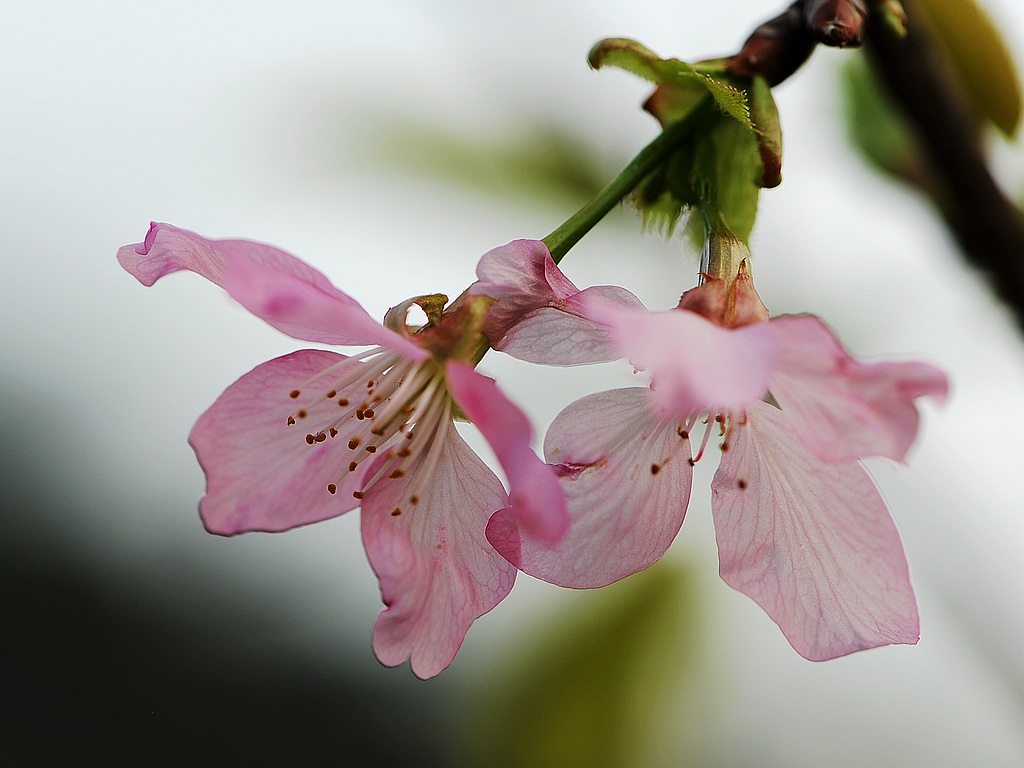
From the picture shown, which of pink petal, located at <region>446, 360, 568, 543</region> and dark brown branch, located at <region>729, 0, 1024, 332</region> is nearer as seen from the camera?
pink petal, located at <region>446, 360, 568, 543</region>

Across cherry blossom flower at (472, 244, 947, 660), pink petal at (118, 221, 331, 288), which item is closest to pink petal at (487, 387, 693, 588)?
cherry blossom flower at (472, 244, 947, 660)

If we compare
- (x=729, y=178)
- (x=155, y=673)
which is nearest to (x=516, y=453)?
(x=729, y=178)

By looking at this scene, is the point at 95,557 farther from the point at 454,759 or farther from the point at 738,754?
the point at 738,754

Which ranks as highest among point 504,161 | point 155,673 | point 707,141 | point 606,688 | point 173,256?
point 504,161

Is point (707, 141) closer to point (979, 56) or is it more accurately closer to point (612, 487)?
point (612, 487)

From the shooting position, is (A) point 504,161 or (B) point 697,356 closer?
(B) point 697,356

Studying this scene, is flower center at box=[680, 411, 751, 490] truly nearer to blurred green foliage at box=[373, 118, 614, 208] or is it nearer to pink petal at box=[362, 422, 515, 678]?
pink petal at box=[362, 422, 515, 678]
